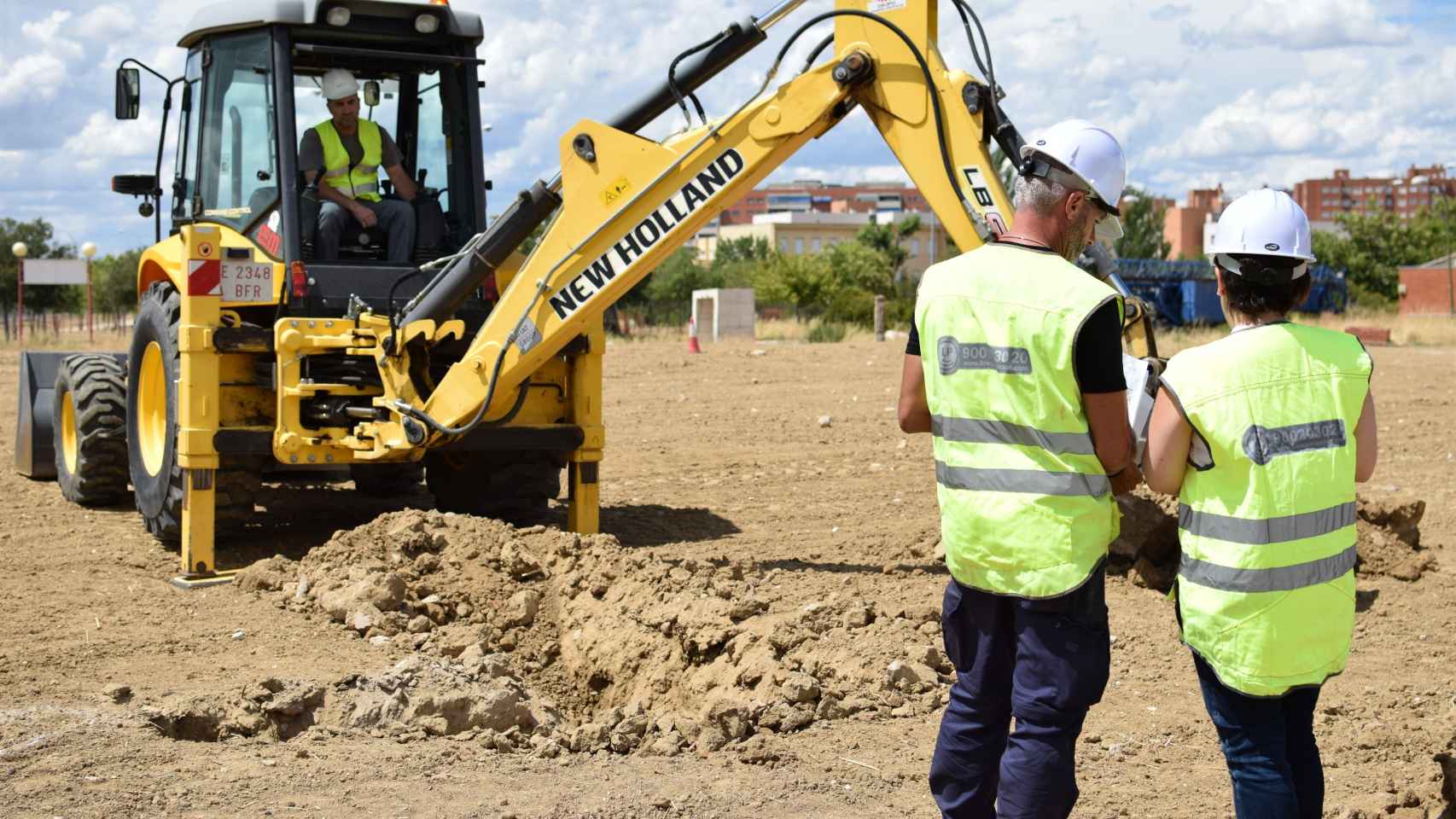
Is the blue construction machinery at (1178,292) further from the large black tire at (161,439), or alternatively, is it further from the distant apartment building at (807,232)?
the distant apartment building at (807,232)

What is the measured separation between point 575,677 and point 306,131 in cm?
375

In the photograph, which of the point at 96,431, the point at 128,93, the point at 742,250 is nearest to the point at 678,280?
the point at 742,250

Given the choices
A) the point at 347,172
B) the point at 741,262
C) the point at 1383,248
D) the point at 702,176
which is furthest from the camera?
the point at 741,262

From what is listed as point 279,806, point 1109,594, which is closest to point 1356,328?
point 1109,594

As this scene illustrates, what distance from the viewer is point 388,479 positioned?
→ 10.8 metres

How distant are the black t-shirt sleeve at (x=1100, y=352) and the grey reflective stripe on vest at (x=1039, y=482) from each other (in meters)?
0.21

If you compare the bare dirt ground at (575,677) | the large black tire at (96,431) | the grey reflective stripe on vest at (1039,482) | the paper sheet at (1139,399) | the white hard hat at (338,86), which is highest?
the white hard hat at (338,86)

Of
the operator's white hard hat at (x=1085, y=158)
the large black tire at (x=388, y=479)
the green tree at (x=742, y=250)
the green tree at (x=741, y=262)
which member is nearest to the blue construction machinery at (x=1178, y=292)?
the green tree at (x=741, y=262)

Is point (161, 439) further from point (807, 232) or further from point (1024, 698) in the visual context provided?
point (807, 232)

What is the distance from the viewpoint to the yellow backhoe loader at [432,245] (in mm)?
7023

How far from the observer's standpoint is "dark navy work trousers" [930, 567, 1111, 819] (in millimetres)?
3549

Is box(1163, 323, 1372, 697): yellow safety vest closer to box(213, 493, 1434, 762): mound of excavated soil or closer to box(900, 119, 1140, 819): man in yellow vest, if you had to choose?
box(900, 119, 1140, 819): man in yellow vest

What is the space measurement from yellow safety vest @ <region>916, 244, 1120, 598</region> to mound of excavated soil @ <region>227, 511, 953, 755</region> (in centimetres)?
186

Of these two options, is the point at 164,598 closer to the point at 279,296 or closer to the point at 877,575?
the point at 279,296
